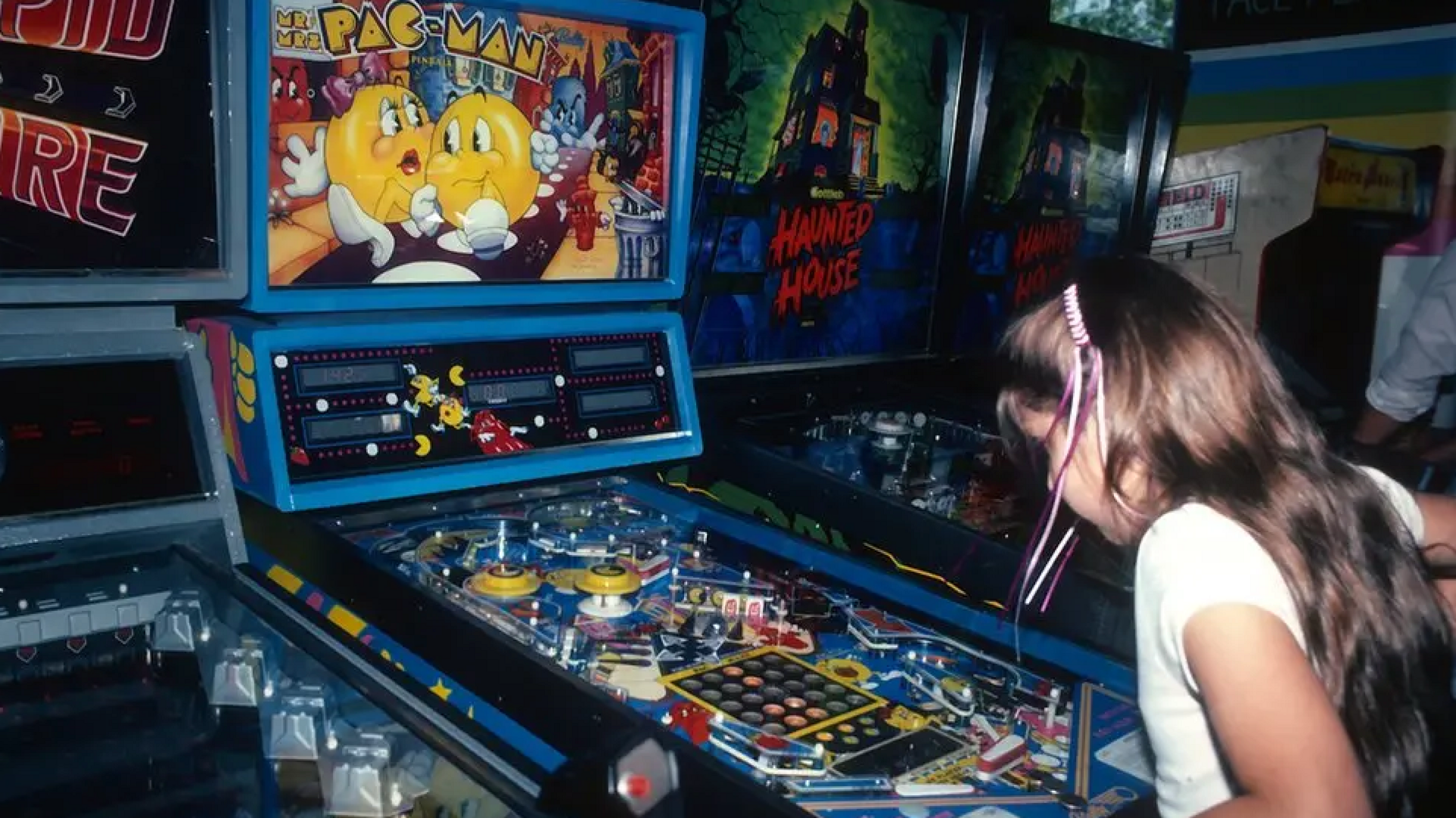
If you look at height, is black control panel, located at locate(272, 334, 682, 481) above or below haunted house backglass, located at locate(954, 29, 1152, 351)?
below

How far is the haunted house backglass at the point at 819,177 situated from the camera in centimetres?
251

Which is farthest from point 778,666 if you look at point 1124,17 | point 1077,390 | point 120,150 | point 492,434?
point 1124,17

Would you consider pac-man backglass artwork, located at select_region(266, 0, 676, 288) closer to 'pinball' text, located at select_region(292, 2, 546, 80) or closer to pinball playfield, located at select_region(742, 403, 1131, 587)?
'pinball' text, located at select_region(292, 2, 546, 80)

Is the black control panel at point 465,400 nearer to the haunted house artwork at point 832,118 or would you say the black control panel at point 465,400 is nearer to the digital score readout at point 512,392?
the digital score readout at point 512,392

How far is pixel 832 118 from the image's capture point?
2697mm

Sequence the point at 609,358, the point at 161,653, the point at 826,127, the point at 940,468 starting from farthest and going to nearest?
the point at 826,127 < the point at 940,468 < the point at 609,358 < the point at 161,653

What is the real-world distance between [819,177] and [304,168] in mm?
1353

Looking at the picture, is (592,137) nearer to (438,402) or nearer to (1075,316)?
(438,402)

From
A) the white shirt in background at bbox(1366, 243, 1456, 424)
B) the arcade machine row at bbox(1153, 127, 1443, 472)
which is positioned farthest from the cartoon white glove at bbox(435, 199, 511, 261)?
the arcade machine row at bbox(1153, 127, 1443, 472)

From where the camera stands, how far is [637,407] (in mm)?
2145

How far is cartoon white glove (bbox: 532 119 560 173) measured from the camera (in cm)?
198

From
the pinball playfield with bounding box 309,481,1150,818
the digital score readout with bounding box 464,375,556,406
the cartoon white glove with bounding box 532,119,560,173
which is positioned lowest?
the pinball playfield with bounding box 309,481,1150,818

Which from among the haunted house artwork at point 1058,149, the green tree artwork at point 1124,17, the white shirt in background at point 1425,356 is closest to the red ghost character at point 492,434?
the haunted house artwork at point 1058,149

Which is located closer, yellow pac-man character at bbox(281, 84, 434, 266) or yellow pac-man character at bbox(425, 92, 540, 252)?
yellow pac-man character at bbox(281, 84, 434, 266)
